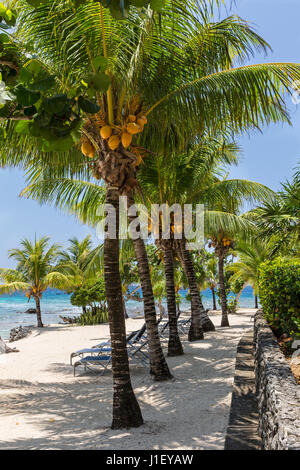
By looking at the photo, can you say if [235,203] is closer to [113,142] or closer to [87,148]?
[87,148]

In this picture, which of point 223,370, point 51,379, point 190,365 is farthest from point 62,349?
point 223,370

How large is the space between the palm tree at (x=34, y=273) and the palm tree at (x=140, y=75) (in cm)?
1727

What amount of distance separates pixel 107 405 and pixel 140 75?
216 inches

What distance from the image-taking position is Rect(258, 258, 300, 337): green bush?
22.1 feet

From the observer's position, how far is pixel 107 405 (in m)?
6.67

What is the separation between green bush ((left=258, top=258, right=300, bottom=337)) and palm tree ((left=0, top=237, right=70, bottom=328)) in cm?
1669

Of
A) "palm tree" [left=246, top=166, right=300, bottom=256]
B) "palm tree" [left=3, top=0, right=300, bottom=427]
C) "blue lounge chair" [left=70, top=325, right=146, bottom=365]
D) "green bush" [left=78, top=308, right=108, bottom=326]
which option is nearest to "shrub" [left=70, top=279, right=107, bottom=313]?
"green bush" [left=78, top=308, right=108, bottom=326]

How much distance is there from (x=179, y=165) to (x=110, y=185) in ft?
16.0

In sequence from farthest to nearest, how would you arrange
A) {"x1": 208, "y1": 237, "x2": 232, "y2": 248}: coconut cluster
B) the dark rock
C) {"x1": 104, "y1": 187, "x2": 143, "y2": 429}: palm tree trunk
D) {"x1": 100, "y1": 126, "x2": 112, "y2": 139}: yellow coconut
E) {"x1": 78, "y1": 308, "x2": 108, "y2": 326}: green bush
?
{"x1": 78, "y1": 308, "x2": 108, "y2": 326}: green bush < the dark rock < {"x1": 208, "y1": 237, "x2": 232, "y2": 248}: coconut cluster < {"x1": 100, "y1": 126, "x2": 112, "y2": 139}: yellow coconut < {"x1": 104, "y1": 187, "x2": 143, "y2": 429}: palm tree trunk

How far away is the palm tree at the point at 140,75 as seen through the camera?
5.32m

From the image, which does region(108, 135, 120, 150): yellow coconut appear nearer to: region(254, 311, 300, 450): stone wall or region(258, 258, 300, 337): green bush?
region(254, 311, 300, 450): stone wall

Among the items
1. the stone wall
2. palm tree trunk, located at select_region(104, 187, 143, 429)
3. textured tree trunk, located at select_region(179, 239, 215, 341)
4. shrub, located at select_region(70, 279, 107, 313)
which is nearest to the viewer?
the stone wall

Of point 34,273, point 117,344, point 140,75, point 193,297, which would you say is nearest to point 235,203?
point 193,297

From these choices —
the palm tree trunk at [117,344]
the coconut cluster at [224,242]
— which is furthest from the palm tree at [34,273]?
the palm tree trunk at [117,344]
